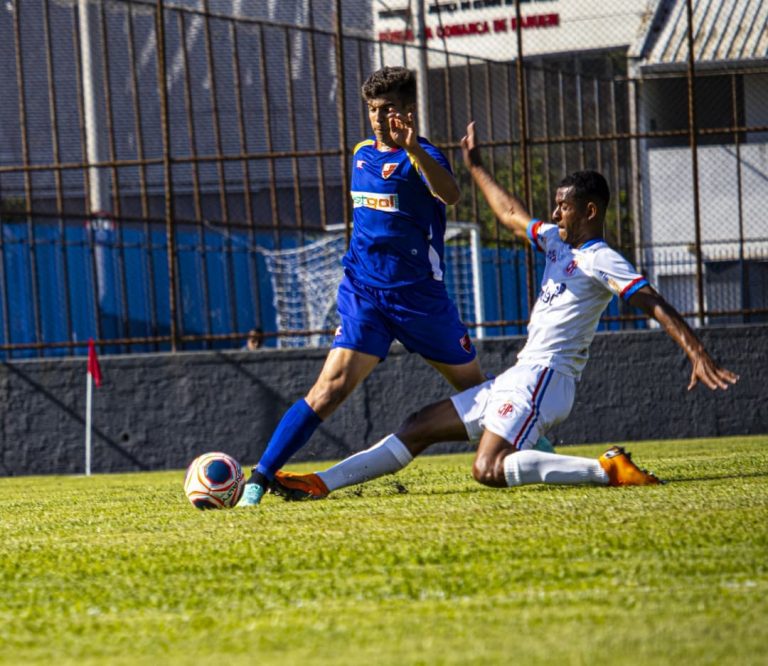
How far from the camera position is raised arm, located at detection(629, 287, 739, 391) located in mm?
6000

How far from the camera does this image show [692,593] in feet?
13.1

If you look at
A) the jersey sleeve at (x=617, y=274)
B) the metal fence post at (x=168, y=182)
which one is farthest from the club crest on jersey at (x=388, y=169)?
the metal fence post at (x=168, y=182)

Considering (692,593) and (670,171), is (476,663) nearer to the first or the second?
(692,593)

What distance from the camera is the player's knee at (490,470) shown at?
6605mm

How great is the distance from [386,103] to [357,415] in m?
6.73

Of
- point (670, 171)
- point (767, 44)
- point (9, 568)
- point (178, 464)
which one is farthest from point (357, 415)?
point (767, 44)

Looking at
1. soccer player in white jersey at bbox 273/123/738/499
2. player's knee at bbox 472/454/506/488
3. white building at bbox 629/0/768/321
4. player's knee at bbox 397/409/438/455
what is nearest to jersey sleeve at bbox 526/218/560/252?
soccer player in white jersey at bbox 273/123/738/499

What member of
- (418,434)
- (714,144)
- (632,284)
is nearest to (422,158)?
(632,284)

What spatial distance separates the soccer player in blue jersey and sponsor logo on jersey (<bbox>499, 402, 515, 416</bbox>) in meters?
0.59

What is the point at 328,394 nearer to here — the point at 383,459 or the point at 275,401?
the point at 383,459

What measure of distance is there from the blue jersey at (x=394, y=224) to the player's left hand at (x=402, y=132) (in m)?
0.40

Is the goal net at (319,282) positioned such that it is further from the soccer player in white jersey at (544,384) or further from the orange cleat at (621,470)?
the orange cleat at (621,470)

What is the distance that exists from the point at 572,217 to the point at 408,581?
2.87 metres

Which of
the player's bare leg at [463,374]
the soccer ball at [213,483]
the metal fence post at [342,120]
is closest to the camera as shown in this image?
the soccer ball at [213,483]
